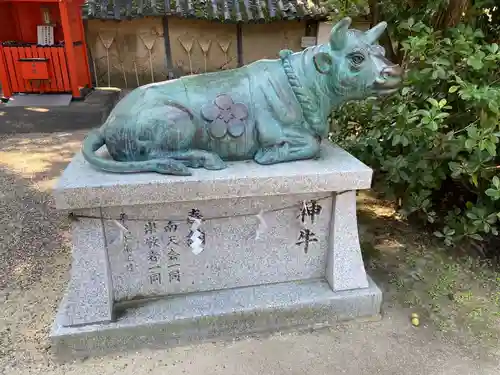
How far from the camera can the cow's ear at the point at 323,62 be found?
2668 millimetres

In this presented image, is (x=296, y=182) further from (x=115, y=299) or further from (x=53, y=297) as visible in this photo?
(x=53, y=297)

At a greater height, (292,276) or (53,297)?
Answer: (292,276)

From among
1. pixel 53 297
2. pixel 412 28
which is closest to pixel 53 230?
pixel 53 297

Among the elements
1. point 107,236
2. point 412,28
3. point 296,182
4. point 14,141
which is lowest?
point 14,141

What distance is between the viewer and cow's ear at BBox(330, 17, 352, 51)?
2.55 m

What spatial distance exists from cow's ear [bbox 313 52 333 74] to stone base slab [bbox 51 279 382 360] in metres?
1.52

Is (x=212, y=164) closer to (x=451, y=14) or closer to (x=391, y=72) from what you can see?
(x=391, y=72)

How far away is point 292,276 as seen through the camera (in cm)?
315

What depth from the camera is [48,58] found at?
901 cm

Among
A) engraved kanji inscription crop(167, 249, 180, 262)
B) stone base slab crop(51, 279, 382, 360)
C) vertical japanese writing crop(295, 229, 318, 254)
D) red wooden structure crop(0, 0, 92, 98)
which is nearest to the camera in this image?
stone base slab crop(51, 279, 382, 360)

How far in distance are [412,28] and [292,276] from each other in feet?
7.04

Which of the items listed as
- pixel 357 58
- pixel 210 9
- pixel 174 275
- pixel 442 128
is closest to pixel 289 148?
pixel 357 58

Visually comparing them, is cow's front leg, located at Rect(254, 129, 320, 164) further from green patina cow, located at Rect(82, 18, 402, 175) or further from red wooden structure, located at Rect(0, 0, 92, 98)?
red wooden structure, located at Rect(0, 0, 92, 98)

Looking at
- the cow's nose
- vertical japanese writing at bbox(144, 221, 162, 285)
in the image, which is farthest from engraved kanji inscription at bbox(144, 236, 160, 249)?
the cow's nose
